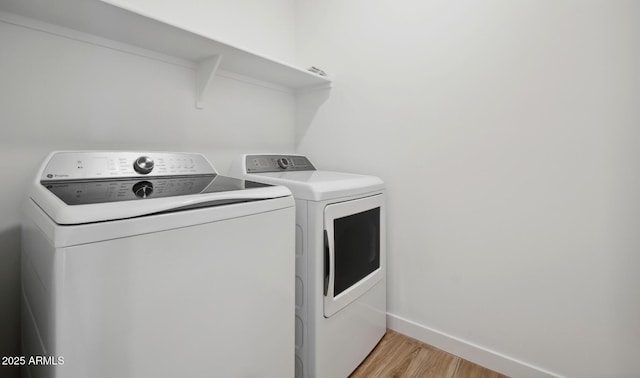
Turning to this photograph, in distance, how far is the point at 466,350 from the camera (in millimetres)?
1430

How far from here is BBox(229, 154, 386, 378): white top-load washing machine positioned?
1130mm

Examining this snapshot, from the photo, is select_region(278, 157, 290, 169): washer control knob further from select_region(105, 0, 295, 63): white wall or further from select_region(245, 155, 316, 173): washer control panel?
select_region(105, 0, 295, 63): white wall

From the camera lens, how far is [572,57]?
1.15 meters

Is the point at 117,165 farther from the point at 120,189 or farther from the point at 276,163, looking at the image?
the point at 276,163

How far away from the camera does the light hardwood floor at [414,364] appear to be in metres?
1.34

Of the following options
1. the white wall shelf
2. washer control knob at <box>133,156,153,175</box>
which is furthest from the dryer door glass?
the white wall shelf

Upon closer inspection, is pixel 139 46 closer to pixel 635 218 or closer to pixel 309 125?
pixel 309 125

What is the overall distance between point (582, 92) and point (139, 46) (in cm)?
198

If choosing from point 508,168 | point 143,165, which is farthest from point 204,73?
point 508,168

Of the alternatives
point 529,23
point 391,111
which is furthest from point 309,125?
point 529,23

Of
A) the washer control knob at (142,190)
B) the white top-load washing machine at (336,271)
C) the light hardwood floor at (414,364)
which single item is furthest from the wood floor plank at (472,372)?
the washer control knob at (142,190)

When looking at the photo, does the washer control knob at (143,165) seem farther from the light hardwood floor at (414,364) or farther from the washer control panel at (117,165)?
the light hardwood floor at (414,364)

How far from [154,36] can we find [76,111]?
0.46 meters

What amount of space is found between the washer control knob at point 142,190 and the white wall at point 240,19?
753 millimetres
